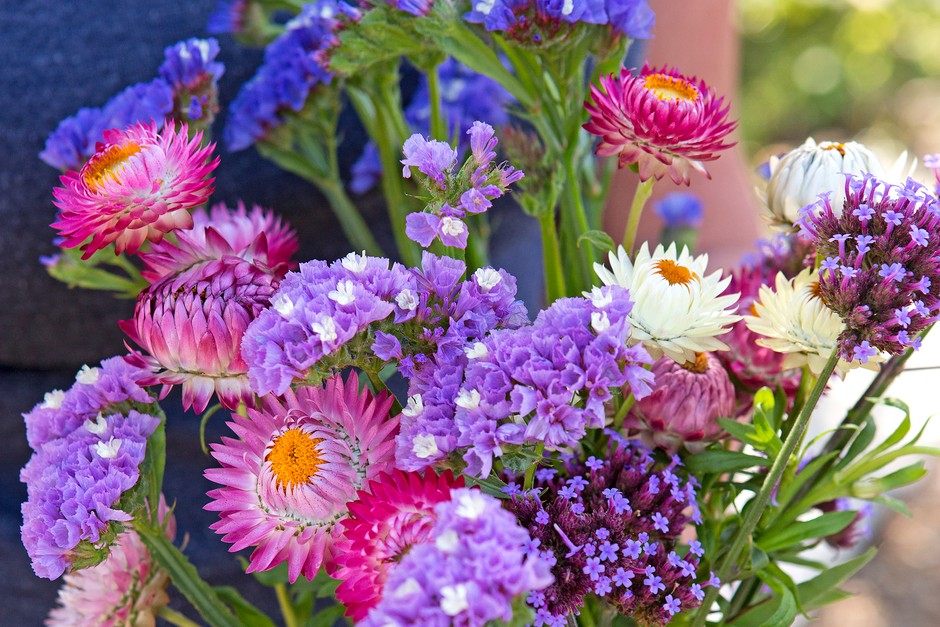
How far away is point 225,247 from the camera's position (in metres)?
0.34

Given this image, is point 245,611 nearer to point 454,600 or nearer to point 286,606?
point 286,606

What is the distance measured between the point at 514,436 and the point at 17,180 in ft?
1.38

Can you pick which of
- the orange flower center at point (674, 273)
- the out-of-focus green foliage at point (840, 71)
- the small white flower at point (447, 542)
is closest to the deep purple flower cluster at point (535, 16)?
the orange flower center at point (674, 273)

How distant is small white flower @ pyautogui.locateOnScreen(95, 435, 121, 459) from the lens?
320 millimetres

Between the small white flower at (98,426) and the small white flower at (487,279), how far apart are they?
16 centimetres

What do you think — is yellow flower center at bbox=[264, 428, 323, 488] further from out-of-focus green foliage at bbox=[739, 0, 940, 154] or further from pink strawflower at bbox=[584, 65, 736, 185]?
out-of-focus green foliage at bbox=[739, 0, 940, 154]

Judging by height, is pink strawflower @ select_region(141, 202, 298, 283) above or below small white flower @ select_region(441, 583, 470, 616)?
below

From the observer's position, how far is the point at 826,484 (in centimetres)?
38

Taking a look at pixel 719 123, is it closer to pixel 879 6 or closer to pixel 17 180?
pixel 17 180

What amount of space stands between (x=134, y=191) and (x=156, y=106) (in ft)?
0.44

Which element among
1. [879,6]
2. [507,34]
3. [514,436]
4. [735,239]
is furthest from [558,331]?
[879,6]

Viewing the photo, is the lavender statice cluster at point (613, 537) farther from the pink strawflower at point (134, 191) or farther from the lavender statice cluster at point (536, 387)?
A: the pink strawflower at point (134, 191)

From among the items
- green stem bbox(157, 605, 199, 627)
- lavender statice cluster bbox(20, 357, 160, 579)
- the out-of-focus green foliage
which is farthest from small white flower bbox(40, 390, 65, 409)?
the out-of-focus green foliage

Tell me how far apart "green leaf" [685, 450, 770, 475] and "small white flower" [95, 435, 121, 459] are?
23cm
